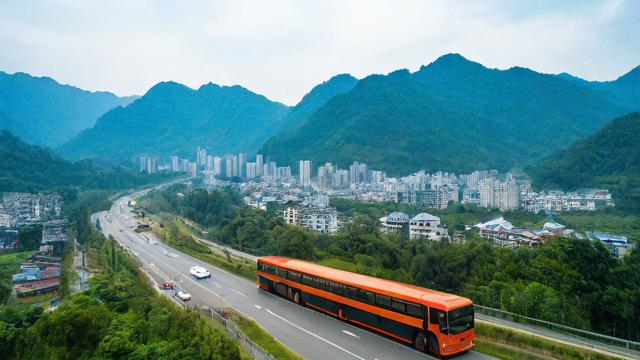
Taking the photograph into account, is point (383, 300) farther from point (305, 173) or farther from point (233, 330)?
point (305, 173)

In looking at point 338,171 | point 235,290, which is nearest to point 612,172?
point 338,171

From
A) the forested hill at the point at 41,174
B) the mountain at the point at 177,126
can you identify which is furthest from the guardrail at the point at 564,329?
the mountain at the point at 177,126

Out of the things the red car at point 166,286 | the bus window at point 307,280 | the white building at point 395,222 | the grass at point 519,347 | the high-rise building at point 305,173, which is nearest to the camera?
the grass at point 519,347

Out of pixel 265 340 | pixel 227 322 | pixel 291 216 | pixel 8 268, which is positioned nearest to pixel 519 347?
pixel 265 340

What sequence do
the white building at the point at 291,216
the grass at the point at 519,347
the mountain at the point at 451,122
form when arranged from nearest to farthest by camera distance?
1. the grass at the point at 519,347
2. the white building at the point at 291,216
3. the mountain at the point at 451,122

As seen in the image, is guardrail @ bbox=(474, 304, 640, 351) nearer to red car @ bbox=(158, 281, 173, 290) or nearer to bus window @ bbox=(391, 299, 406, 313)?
bus window @ bbox=(391, 299, 406, 313)

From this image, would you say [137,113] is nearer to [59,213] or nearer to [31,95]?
[31,95]

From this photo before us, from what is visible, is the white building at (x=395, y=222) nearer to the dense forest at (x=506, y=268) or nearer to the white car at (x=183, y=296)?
the dense forest at (x=506, y=268)
